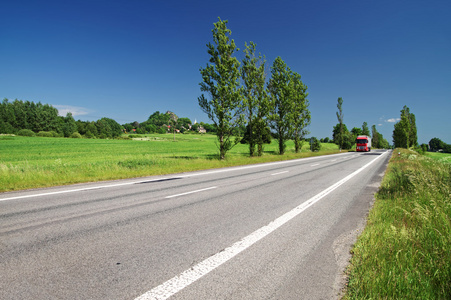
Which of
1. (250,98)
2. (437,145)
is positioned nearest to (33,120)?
(250,98)

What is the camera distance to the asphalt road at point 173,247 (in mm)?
2453

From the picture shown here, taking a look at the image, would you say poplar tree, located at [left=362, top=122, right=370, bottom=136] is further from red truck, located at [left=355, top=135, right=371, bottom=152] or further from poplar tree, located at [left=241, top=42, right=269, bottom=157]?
poplar tree, located at [left=241, top=42, right=269, bottom=157]

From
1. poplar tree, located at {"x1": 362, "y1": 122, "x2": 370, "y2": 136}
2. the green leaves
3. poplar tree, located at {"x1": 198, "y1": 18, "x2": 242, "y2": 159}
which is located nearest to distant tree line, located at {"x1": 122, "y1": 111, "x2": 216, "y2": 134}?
poplar tree, located at {"x1": 362, "y1": 122, "x2": 370, "y2": 136}

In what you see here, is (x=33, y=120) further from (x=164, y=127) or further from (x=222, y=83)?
(x=222, y=83)

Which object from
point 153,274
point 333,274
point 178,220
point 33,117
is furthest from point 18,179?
point 33,117

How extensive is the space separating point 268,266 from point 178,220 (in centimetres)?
228

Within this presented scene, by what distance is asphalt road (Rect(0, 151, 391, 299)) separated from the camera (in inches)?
96.6

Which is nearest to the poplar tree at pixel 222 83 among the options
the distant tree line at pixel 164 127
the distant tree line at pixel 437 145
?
the distant tree line at pixel 164 127

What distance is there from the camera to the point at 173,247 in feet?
11.2

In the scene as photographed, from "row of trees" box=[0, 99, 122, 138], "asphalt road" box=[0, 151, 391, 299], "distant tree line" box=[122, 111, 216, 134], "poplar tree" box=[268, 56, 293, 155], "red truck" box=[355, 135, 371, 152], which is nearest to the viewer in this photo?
"asphalt road" box=[0, 151, 391, 299]

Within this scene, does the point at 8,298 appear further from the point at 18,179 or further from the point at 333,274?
the point at 18,179

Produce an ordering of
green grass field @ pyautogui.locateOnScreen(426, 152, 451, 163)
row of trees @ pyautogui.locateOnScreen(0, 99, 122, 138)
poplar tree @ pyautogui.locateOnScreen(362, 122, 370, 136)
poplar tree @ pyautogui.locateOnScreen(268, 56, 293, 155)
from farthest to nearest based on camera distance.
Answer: poplar tree @ pyautogui.locateOnScreen(362, 122, 370, 136)
row of trees @ pyautogui.locateOnScreen(0, 99, 122, 138)
poplar tree @ pyautogui.locateOnScreen(268, 56, 293, 155)
green grass field @ pyautogui.locateOnScreen(426, 152, 451, 163)

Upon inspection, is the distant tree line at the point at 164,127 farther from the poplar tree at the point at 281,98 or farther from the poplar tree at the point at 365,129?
the poplar tree at the point at 281,98

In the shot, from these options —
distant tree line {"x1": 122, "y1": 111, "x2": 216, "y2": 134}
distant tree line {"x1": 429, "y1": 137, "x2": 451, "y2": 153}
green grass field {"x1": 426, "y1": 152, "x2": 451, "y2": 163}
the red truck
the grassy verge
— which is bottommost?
the grassy verge
